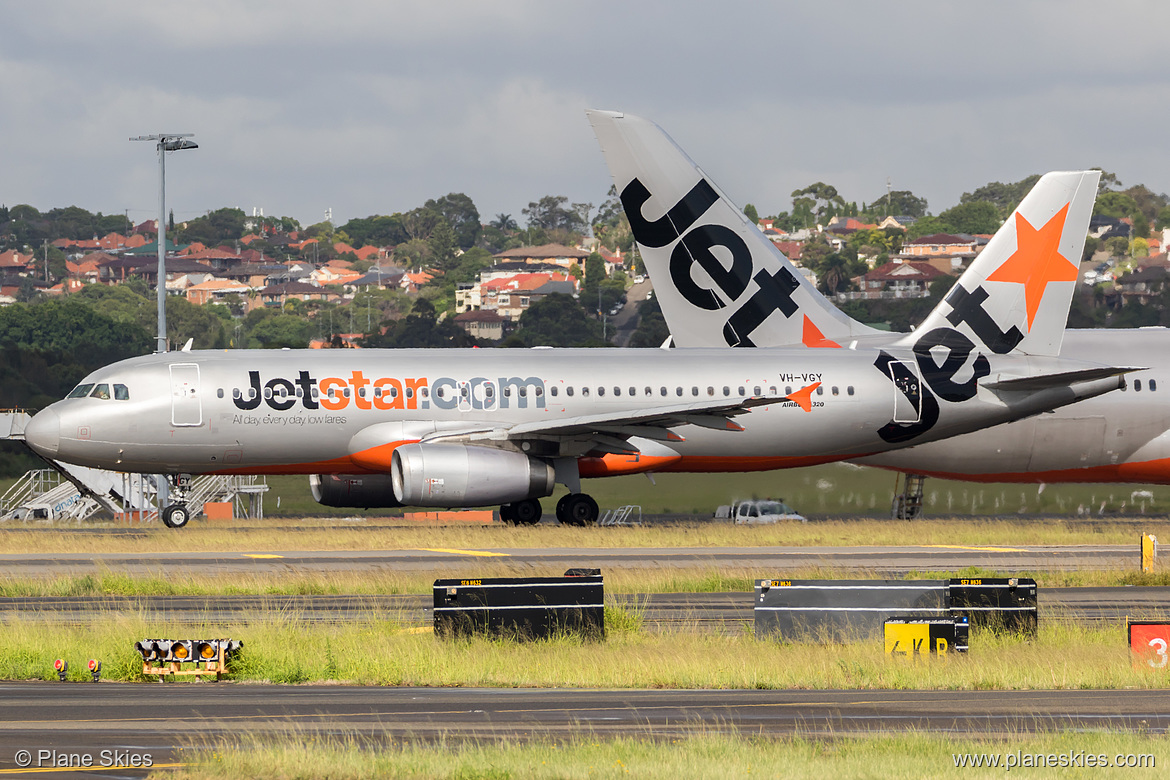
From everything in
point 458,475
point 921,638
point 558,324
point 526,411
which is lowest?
point 921,638

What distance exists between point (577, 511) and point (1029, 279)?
53.9 ft

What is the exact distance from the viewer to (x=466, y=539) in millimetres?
40375

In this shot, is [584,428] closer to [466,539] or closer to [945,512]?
[466,539]

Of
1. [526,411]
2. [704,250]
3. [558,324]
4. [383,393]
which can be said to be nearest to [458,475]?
[383,393]

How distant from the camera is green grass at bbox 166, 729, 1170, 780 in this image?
13555mm

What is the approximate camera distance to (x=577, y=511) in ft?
143

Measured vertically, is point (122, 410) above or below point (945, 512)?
above

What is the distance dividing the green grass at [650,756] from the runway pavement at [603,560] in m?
A: 16.5

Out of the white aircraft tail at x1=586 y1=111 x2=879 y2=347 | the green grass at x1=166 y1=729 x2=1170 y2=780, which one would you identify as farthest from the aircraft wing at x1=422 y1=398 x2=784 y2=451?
the green grass at x1=166 y1=729 x2=1170 y2=780

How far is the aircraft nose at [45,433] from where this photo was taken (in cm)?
4172

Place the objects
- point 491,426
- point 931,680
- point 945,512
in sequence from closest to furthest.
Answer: point 931,680
point 491,426
point 945,512

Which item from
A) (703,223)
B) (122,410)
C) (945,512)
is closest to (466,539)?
(122,410)

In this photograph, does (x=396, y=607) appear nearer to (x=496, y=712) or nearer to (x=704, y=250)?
(x=496, y=712)

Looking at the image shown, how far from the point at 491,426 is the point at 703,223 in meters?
11.6
